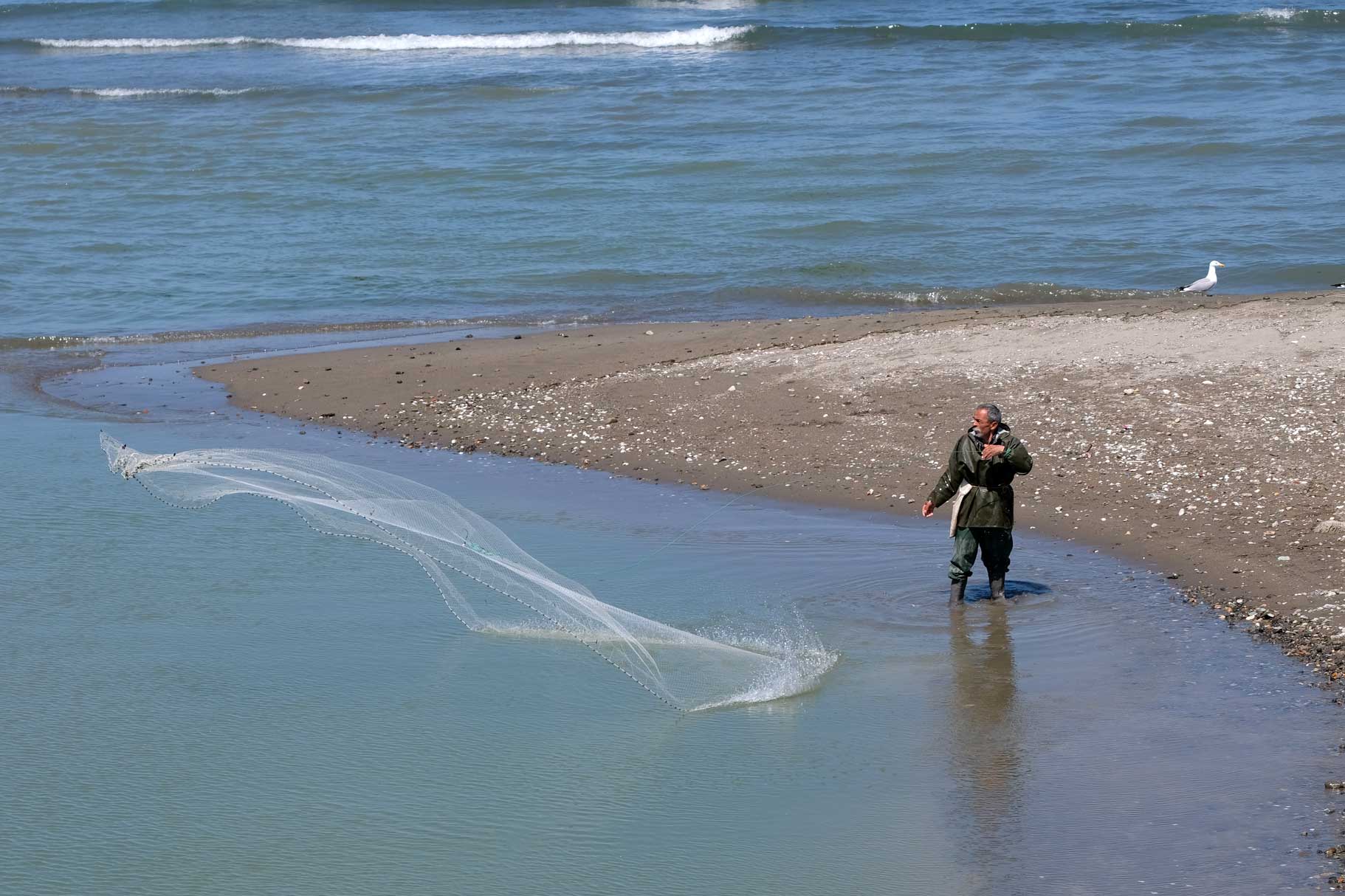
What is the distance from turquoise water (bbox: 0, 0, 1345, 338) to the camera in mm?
20922

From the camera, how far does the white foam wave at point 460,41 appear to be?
43.0 metres

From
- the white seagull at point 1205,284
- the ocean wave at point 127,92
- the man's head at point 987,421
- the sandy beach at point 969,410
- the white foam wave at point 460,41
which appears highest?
the white foam wave at point 460,41

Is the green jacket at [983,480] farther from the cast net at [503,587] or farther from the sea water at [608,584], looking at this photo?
the cast net at [503,587]

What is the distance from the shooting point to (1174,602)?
9992 millimetres

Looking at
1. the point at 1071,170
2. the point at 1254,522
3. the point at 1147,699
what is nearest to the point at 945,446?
the point at 1254,522

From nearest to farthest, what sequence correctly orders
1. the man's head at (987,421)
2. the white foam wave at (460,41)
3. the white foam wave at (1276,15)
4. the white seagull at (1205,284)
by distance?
the man's head at (987,421), the white seagull at (1205,284), the white foam wave at (1276,15), the white foam wave at (460,41)

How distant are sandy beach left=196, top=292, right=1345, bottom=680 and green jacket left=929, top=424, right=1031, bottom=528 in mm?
869

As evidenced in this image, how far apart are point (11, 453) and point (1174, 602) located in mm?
10182

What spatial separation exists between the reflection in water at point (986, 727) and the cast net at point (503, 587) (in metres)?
0.86

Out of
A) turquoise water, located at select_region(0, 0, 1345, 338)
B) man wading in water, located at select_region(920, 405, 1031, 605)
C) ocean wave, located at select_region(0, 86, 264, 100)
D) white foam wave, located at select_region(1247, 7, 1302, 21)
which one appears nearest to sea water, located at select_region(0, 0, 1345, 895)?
turquoise water, located at select_region(0, 0, 1345, 338)

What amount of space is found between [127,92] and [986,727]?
117 ft

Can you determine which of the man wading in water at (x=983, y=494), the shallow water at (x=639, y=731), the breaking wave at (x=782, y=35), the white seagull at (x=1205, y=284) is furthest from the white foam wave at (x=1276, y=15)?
the man wading in water at (x=983, y=494)

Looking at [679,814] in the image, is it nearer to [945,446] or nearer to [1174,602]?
[1174,602]

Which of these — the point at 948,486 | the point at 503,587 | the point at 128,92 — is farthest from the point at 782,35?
the point at 503,587
